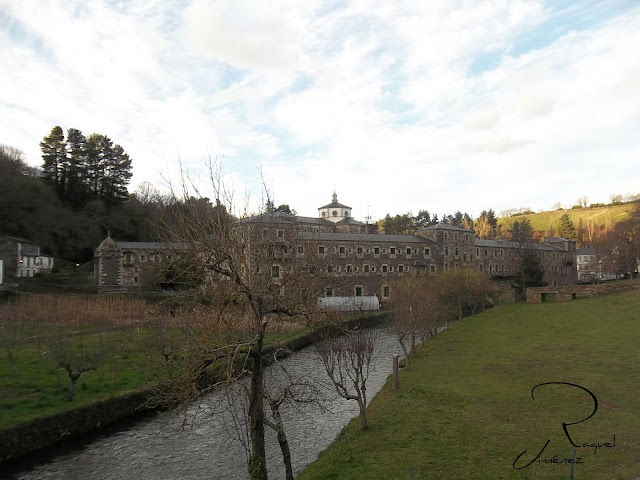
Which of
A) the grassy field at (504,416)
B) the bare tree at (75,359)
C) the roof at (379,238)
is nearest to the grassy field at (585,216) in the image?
the roof at (379,238)

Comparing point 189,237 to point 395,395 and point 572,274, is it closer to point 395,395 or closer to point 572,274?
point 395,395

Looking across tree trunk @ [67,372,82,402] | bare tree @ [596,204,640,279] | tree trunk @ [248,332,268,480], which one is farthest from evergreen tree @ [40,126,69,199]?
bare tree @ [596,204,640,279]

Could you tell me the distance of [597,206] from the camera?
152 m

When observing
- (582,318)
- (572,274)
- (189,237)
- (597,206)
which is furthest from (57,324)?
(597,206)

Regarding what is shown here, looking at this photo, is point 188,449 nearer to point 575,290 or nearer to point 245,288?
point 245,288

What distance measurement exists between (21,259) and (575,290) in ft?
201

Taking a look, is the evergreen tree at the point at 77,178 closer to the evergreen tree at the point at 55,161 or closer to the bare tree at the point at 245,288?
the evergreen tree at the point at 55,161

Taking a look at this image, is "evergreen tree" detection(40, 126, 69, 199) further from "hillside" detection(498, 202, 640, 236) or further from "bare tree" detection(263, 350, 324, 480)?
"hillside" detection(498, 202, 640, 236)

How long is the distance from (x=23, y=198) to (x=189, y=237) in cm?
5885

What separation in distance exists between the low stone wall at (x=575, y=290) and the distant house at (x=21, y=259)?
186 feet

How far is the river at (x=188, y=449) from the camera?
1365 cm

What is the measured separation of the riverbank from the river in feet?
2.32

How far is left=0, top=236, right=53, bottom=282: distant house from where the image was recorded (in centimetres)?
5103

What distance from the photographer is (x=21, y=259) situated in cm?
5328
